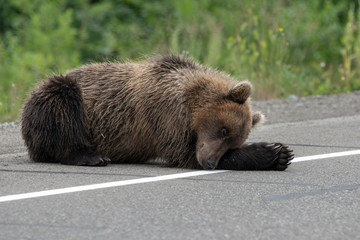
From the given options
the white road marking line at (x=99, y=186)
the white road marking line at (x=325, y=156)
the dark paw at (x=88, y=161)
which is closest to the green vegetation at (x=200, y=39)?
the dark paw at (x=88, y=161)

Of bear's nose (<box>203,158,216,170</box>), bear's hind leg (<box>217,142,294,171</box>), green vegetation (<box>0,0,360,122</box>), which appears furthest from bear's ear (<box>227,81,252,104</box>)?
green vegetation (<box>0,0,360,122</box>)

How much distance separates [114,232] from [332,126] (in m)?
5.31

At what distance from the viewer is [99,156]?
6.61 m

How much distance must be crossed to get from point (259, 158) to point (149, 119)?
1.11 m

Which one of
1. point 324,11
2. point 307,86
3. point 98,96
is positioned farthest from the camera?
point 324,11

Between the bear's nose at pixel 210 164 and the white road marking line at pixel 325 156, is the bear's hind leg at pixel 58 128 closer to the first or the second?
the bear's nose at pixel 210 164

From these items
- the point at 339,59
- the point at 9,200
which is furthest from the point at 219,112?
the point at 339,59

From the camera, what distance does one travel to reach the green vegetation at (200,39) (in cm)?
1202

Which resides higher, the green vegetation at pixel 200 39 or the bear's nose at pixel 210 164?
the green vegetation at pixel 200 39

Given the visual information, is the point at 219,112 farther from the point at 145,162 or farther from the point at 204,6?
the point at 204,6

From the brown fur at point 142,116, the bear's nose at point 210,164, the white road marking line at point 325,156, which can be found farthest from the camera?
the white road marking line at point 325,156

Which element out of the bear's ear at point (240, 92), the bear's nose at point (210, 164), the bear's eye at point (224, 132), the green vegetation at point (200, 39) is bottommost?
the bear's nose at point (210, 164)

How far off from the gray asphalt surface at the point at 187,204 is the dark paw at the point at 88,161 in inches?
3.8

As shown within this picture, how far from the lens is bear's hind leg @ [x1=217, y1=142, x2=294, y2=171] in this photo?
630cm
